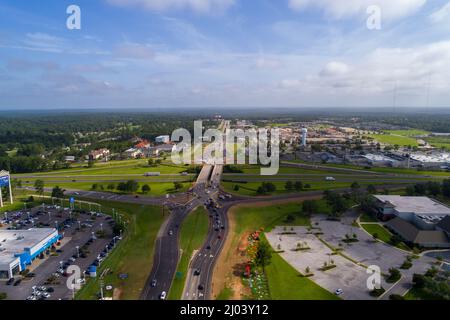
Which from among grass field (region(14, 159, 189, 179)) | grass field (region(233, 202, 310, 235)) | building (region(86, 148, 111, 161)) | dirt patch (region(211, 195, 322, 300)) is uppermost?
building (region(86, 148, 111, 161))

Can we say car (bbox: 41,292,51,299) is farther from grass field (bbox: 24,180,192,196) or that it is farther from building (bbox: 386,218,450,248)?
building (bbox: 386,218,450,248)

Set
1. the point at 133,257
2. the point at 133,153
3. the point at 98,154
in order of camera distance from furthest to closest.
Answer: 1. the point at 133,153
2. the point at 98,154
3. the point at 133,257

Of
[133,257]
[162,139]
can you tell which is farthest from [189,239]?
[162,139]

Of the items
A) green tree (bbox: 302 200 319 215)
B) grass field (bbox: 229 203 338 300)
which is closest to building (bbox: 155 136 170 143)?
grass field (bbox: 229 203 338 300)

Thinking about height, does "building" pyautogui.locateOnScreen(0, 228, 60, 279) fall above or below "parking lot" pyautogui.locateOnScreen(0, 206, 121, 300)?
above

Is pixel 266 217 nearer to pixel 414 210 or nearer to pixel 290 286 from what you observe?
pixel 290 286
